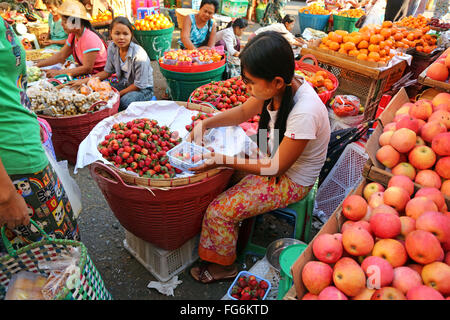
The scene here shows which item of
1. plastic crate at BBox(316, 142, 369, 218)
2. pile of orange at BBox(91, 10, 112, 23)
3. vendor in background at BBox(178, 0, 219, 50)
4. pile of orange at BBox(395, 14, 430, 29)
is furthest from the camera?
Answer: pile of orange at BBox(91, 10, 112, 23)

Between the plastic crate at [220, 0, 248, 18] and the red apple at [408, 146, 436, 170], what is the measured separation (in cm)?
882

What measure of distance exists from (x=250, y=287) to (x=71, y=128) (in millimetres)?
2525

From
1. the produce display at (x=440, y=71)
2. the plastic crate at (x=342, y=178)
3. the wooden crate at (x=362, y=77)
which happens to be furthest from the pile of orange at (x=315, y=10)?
the produce display at (x=440, y=71)

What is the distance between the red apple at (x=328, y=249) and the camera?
1286mm

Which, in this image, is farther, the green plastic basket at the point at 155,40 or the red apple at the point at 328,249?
the green plastic basket at the point at 155,40

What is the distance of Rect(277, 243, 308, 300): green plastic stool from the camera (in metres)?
1.86

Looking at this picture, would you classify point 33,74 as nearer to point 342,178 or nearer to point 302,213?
point 302,213

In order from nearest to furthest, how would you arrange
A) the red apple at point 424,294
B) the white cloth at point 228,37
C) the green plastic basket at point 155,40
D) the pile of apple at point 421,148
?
the red apple at point 424,294 → the pile of apple at point 421,148 → the white cloth at point 228,37 → the green plastic basket at point 155,40

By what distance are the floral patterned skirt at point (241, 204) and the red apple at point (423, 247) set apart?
3.16 feet

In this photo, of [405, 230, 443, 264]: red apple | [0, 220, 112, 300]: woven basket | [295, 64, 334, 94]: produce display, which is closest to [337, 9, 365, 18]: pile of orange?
[295, 64, 334, 94]: produce display

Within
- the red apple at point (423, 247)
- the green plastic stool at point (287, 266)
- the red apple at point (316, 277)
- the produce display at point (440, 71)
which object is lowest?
the green plastic stool at point (287, 266)

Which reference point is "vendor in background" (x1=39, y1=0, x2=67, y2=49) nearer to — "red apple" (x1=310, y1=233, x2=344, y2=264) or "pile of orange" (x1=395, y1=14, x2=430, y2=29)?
"red apple" (x1=310, y1=233, x2=344, y2=264)

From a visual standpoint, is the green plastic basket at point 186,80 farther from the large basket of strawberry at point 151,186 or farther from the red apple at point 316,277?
the red apple at point 316,277

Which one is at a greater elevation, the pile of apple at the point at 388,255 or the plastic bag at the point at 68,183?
the pile of apple at the point at 388,255
